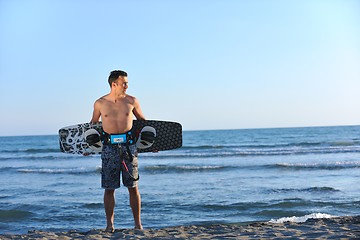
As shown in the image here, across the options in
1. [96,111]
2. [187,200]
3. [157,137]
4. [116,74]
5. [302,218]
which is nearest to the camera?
[116,74]

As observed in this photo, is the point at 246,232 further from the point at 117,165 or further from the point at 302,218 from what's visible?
the point at 302,218

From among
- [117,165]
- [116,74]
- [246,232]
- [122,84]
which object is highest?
[116,74]

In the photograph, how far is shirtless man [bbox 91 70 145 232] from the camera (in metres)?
4.94

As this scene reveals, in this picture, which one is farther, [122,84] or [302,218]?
[302,218]

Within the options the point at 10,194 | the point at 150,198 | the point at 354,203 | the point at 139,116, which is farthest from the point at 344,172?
the point at 139,116

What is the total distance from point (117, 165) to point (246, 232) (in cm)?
154

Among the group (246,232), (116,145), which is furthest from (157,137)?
(246,232)

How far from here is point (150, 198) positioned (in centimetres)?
961

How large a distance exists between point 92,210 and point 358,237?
5.13m

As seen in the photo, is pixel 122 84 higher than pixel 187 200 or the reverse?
higher

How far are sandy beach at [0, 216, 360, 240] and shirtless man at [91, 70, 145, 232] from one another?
35 centimetres

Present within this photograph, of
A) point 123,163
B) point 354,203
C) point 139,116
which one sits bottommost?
point 354,203

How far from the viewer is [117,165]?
495 centimetres

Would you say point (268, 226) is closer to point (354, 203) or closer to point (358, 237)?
point (358, 237)
